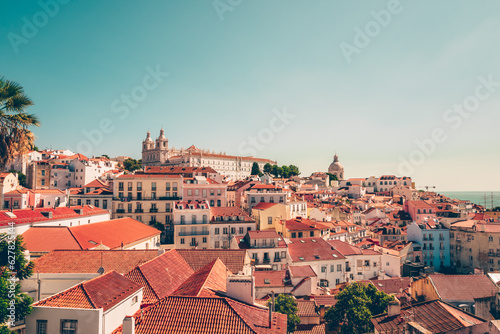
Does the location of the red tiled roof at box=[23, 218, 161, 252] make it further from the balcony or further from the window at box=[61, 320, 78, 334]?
the window at box=[61, 320, 78, 334]

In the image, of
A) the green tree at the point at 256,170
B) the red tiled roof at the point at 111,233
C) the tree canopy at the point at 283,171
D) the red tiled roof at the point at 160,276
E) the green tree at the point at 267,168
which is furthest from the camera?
→ the green tree at the point at 267,168

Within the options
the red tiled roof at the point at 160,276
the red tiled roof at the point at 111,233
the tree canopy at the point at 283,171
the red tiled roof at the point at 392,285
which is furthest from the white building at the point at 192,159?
the red tiled roof at the point at 160,276

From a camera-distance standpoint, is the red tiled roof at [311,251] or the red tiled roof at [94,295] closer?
the red tiled roof at [94,295]

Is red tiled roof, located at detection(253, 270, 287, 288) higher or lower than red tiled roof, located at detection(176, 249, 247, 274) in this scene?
lower

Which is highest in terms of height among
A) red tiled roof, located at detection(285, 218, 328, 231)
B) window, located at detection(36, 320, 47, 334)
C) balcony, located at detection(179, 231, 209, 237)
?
window, located at detection(36, 320, 47, 334)

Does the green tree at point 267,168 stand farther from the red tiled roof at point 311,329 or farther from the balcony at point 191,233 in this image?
the red tiled roof at point 311,329

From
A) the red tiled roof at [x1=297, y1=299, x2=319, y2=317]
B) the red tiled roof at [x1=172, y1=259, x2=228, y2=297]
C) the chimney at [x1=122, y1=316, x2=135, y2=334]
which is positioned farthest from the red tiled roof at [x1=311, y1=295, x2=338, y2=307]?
the chimney at [x1=122, y1=316, x2=135, y2=334]

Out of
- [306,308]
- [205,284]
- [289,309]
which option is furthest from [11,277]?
[306,308]
